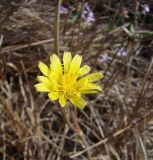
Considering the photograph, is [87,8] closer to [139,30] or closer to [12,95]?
[139,30]

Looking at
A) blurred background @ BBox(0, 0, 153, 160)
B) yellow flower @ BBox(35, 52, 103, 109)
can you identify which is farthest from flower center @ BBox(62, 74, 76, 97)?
blurred background @ BBox(0, 0, 153, 160)

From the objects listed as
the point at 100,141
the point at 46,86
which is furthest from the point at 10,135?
the point at 46,86

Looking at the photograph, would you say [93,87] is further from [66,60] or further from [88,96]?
[88,96]

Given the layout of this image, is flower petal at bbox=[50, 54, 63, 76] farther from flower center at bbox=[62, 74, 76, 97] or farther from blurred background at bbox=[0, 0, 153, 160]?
blurred background at bbox=[0, 0, 153, 160]

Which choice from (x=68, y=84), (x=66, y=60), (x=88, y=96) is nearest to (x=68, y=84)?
(x=68, y=84)

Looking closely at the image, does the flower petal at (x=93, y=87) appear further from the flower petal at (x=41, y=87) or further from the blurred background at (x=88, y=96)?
the blurred background at (x=88, y=96)
